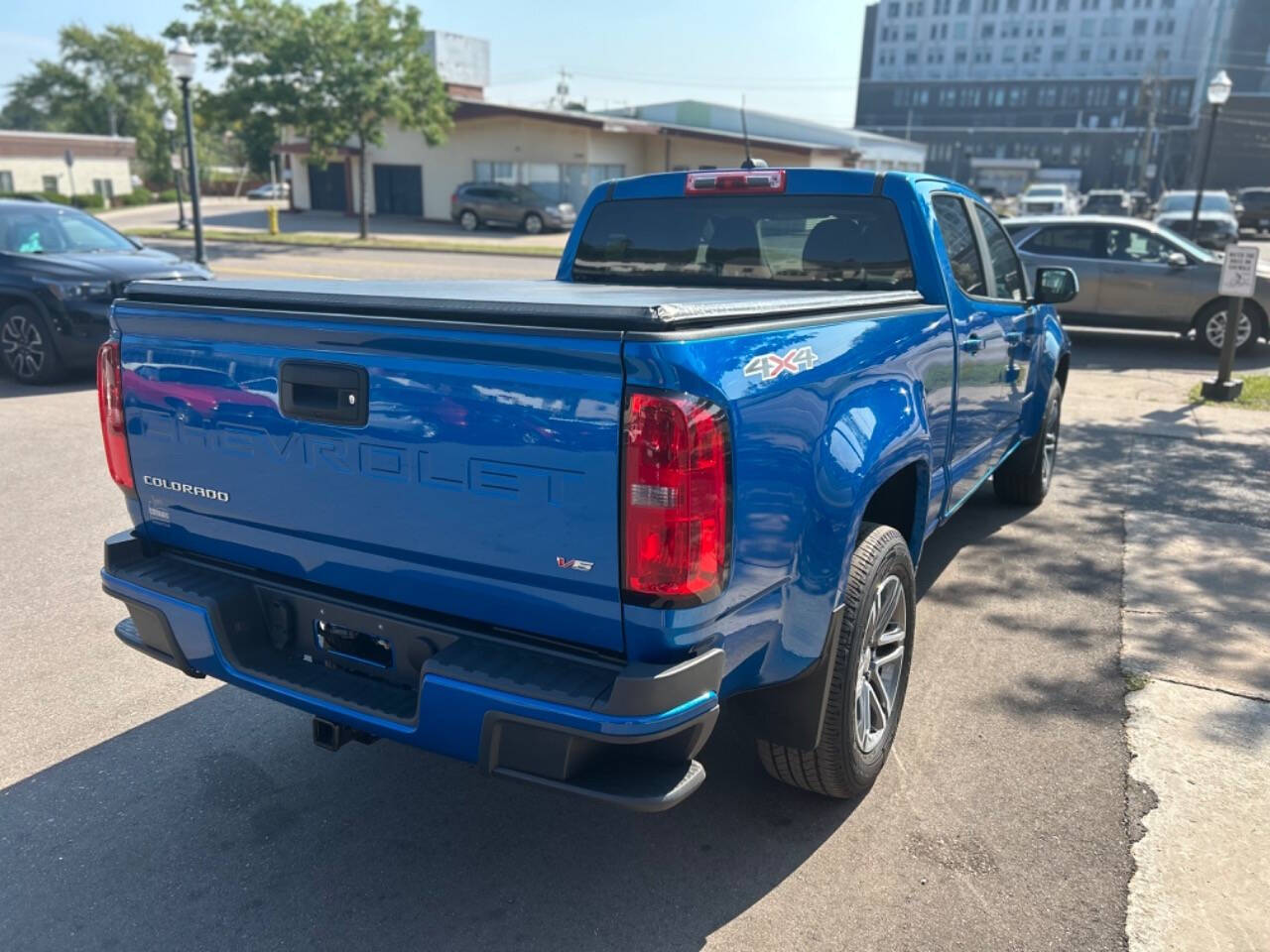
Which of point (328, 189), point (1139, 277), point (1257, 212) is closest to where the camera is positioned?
point (1139, 277)

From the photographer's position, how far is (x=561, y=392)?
229cm

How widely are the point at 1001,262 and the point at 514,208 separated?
33.0 meters

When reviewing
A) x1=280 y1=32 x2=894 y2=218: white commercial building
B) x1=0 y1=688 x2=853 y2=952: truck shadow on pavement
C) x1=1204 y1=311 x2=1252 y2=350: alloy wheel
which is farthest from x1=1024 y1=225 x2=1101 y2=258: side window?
x1=280 y1=32 x2=894 y2=218: white commercial building

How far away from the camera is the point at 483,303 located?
2480 mm

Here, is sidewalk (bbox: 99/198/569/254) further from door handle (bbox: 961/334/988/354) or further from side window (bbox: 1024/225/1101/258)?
door handle (bbox: 961/334/988/354)

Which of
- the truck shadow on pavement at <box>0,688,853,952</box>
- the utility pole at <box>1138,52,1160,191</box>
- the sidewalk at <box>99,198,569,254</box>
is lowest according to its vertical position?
the truck shadow on pavement at <box>0,688,853,952</box>

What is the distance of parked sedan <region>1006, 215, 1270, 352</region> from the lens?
41.3 ft

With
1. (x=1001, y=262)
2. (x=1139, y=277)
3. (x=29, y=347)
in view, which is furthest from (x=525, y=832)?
(x=1139, y=277)

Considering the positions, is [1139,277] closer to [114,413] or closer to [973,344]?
[973,344]

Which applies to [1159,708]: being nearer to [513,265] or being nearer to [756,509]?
[756,509]

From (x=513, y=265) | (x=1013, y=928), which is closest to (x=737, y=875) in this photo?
(x=1013, y=928)

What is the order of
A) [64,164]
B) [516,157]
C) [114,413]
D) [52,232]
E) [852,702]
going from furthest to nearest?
[64,164]
[516,157]
[52,232]
[114,413]
[852,702]

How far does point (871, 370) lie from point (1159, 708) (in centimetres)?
203

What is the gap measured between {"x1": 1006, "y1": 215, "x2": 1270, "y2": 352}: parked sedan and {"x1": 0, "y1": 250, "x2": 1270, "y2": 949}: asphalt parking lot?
32.1 feet
